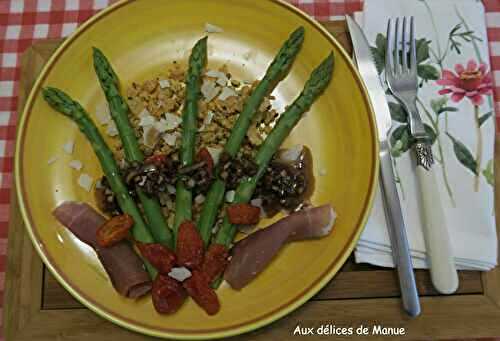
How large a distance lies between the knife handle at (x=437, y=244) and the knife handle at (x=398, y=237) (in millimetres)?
92

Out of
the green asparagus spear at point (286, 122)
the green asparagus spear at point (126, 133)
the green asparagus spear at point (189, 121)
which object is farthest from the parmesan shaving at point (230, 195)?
the green asparagus spear at point (126, 133)

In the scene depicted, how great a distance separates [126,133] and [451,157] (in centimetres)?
154

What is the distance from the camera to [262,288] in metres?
1.92

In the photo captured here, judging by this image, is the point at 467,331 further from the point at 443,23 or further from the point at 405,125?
the point at 443,23

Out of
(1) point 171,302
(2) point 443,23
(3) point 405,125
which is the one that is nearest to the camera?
(1) point 171,302

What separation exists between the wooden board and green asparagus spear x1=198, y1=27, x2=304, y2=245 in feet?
1.78

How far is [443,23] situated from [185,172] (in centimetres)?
159

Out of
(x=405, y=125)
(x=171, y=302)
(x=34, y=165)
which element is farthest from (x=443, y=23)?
(x=34, y=165)

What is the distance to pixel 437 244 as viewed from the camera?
6.32ft

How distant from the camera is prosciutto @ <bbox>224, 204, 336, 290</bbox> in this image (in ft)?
6.27

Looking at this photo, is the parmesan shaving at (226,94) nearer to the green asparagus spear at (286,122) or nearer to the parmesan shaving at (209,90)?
the parmesan shaving at (209,90)

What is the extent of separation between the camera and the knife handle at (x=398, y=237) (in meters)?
1.92

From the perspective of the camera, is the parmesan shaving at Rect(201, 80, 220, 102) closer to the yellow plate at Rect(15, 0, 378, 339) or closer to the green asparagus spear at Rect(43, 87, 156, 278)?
the yellow plate at Rect(15, 0, 378, 339)

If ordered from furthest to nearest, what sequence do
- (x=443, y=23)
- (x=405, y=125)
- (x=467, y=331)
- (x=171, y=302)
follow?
(x=443, y=23) < (x=405, y=125) < (x=467, y=331) < (x=171, y=302)
